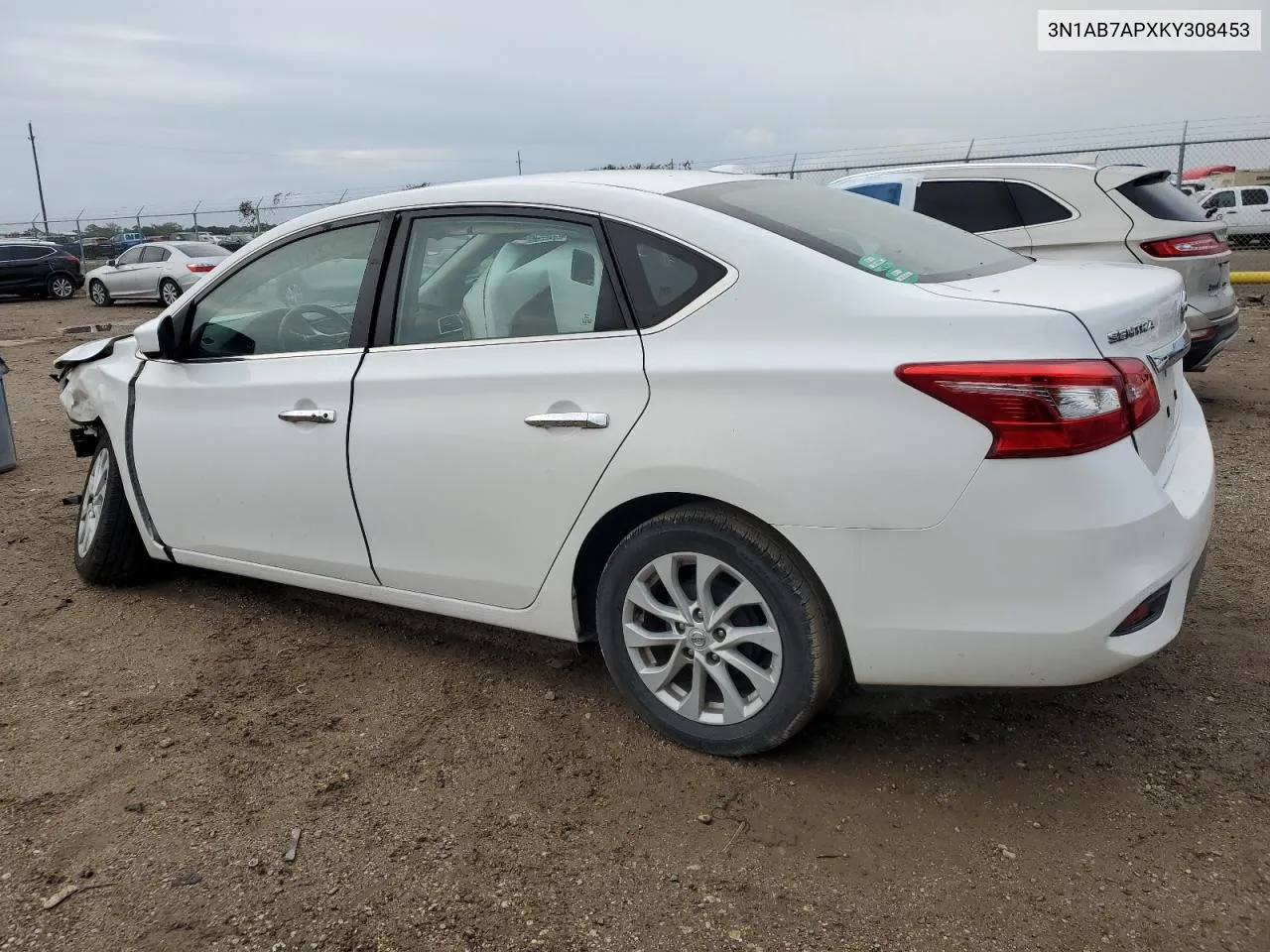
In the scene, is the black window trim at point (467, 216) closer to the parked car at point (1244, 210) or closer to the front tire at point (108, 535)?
the front tire at point (108, 535)

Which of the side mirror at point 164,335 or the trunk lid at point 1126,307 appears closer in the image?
the trunk lid at point 1126,307

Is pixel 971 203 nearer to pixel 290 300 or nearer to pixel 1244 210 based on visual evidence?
pixel 290 300

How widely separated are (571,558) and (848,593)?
832 mm

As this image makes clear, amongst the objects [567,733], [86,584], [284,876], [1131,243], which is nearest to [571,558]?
[567,733]

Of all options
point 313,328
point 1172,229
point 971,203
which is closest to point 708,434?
point 313,328

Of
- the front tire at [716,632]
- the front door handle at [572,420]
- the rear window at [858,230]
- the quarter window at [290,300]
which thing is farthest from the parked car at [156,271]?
the front tire at [716,632]

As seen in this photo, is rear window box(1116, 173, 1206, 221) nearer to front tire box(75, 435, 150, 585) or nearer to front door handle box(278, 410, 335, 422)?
front door handle box(278, 410, 335, 422)

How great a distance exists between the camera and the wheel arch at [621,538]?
2564 millimetres

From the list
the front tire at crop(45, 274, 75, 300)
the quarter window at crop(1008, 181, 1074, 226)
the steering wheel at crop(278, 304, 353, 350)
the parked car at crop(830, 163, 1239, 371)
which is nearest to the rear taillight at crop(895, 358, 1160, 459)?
the steering wheel at crop(278, 304, 353, 350)

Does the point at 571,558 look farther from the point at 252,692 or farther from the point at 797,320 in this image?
the point at 252,692

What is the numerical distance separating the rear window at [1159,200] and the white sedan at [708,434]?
4.11 metres

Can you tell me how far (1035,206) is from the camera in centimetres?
699

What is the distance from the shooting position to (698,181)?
3189mm

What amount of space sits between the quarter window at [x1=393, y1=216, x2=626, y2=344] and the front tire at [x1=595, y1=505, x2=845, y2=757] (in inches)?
26.2
